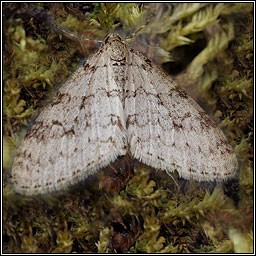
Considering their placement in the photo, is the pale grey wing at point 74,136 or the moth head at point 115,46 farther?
the moth head at point 115,46

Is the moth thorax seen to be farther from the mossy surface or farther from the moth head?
the mossy surface

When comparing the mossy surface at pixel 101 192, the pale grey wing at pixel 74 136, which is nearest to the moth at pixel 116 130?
the pale grey wing at pixel 74 136

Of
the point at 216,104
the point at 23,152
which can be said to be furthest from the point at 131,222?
the point at 216,104

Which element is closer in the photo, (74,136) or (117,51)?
(74,136)

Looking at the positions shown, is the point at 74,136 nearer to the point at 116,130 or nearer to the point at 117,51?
the point at 116,130

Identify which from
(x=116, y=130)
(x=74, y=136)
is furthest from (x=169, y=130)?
(x=74, y=136)

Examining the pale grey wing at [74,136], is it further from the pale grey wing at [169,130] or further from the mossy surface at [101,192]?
the mossy surface at [101,192]
